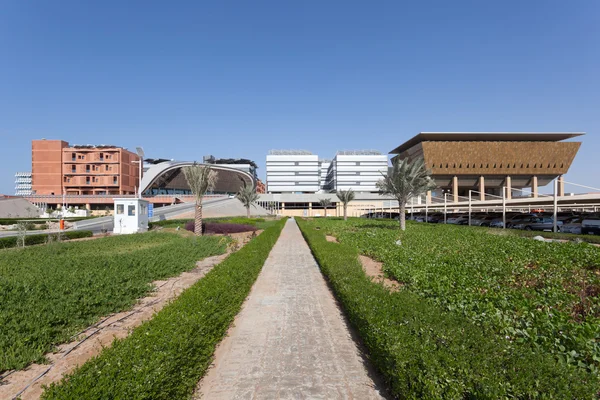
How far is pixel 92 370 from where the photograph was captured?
3387mm

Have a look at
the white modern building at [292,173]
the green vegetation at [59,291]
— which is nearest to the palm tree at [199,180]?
the green vegetation at [59,291]

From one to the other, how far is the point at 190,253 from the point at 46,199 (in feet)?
276

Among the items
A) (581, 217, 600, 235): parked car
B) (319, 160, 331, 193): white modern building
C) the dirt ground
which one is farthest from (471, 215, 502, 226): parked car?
(319, 160, 331, 193): white modern building

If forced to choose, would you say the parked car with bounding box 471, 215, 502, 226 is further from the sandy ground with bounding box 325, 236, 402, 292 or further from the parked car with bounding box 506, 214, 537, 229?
the sandy ground with bounding box 325, 236, 402, 292

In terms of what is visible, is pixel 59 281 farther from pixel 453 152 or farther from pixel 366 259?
pixel 453 152

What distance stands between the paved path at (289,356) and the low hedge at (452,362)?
1.67ft

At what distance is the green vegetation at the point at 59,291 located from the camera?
17.2ft

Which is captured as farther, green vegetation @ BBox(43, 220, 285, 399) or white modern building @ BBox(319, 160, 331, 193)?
white modern building @ BBox(319, 160, 331, 193)

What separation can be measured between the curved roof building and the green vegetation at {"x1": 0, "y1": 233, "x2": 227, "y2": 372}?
228 feet

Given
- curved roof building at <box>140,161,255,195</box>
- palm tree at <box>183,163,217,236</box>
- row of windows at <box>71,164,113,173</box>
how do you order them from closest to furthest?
1. palm tree at <box>183,163,217,236</box>
2. curved roof building at <box>140,161,255,195</box>
3. row of windows at <box>71,164,113,173</box>

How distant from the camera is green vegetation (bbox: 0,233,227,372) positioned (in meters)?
5.23

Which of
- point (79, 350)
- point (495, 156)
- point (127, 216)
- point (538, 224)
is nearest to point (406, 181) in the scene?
point (538, 224)

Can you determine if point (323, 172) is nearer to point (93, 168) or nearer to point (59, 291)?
point (93, 168)

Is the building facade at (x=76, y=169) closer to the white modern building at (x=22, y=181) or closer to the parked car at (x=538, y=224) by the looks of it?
the parked car at (x=538, y=224)
